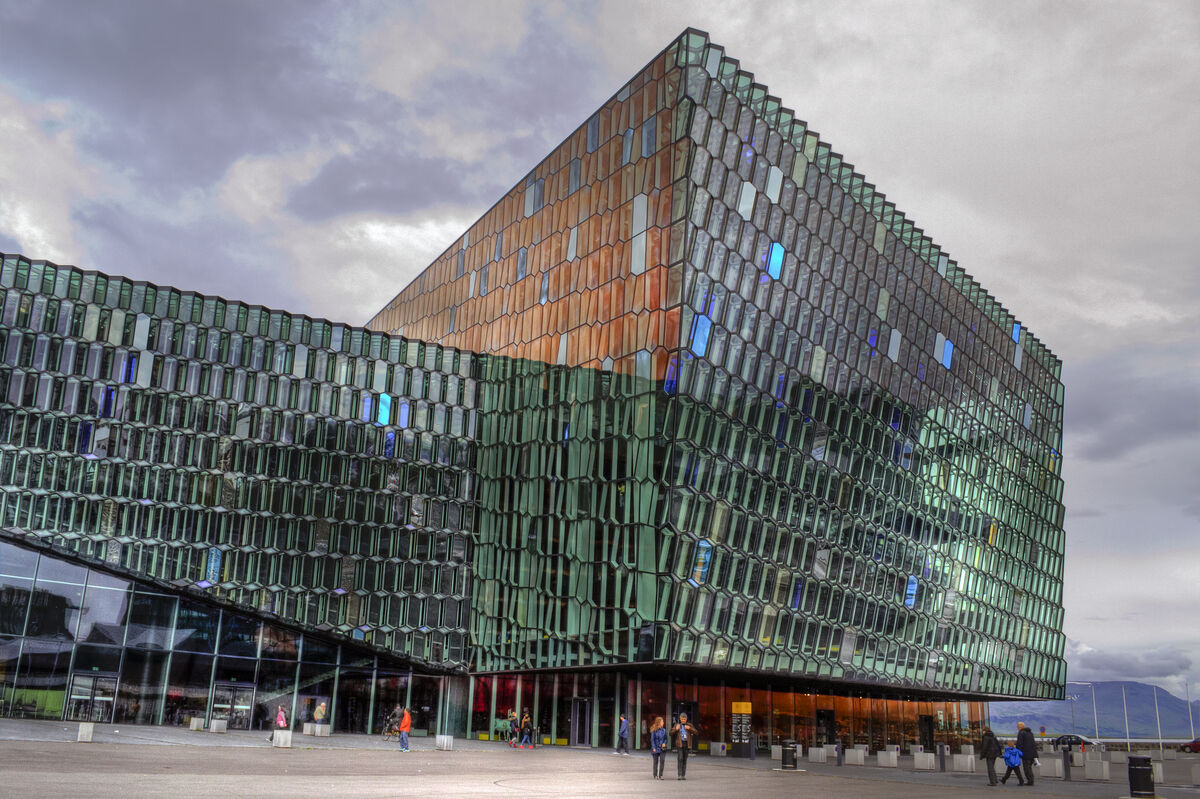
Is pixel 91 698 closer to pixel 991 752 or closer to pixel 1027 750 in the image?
pixel 991 752

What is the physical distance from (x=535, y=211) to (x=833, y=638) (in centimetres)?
2831

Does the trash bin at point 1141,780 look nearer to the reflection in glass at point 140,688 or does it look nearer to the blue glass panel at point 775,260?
the blue glass panel at point 775,260

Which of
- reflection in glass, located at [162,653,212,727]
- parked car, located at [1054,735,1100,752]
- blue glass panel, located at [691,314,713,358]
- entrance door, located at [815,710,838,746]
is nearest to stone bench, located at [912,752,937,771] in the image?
parked car, located at [1054,735,1100,752]

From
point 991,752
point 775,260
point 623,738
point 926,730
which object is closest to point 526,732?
point 623,738

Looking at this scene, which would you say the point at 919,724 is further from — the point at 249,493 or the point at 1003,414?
the point at 249,493

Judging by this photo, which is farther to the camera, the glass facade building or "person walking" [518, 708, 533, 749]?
the glass facade building

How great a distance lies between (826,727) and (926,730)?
1526cm

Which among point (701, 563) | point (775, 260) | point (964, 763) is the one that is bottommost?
point (964, 763)

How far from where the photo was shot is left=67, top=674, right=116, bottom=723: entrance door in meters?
44.2

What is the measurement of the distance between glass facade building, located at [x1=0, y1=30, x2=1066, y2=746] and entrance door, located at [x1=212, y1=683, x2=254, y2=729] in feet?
0.76

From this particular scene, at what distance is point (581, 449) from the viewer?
47.7 metres

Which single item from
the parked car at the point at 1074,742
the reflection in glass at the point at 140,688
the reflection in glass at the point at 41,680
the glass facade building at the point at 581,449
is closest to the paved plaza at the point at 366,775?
the reflection in glass at the point at 41,680

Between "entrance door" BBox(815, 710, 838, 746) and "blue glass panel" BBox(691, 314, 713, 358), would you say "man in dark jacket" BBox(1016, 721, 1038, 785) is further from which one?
"entrance door" BBox(815, 710, 838, 746)

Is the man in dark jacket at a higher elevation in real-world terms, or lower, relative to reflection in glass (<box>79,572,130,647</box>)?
lower
